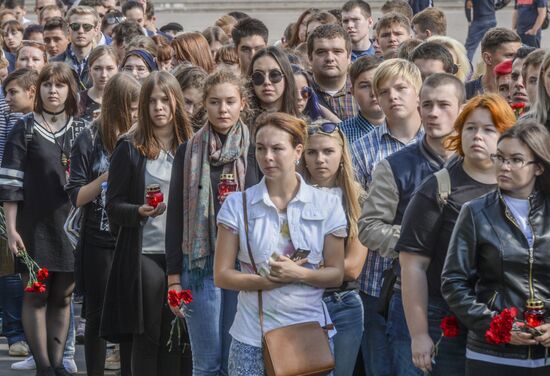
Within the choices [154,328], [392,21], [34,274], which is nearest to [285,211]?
[154,328]

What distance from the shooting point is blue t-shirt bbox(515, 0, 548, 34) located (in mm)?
17406

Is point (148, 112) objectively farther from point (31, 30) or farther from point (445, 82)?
point (31, 30)

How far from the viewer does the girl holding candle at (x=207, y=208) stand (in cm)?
689

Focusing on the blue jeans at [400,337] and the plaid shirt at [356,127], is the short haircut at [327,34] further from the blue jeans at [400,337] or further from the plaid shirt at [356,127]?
the blue jeans at [400,337]

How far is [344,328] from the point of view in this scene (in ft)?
22.0

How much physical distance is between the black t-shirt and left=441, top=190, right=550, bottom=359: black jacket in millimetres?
266

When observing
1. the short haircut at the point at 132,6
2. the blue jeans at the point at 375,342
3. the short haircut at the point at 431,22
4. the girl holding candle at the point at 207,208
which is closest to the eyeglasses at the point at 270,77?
the girl holding candle at the point at 207,208

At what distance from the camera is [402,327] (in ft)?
20.6

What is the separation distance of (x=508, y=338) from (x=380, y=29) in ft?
19.9

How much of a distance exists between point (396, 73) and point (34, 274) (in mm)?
3081

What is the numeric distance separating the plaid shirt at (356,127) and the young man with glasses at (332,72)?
0.91 meters

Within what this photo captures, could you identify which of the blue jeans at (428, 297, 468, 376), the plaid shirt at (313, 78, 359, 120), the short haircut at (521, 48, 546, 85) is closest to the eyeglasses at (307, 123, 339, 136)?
the short haircut at (521, 48, 546, 85)

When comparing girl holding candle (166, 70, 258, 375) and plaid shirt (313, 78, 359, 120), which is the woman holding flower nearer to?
girl holding candle (166, 70, 258, 375)

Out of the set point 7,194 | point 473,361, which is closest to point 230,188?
point 473,361
